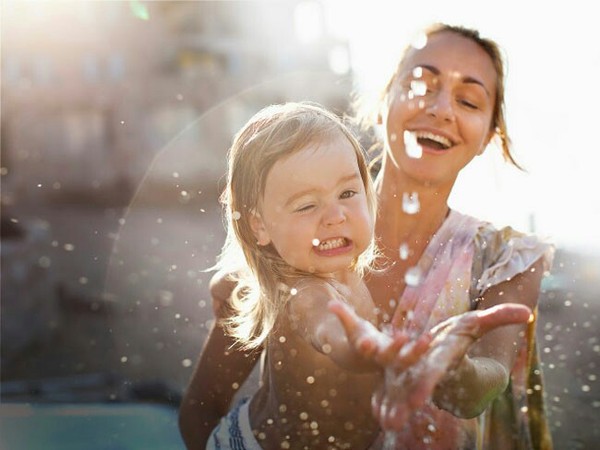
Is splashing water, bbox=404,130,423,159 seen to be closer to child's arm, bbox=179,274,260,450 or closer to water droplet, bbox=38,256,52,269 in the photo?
child's arm, bbox=179,274,260,450

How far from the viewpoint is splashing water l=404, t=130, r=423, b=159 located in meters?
2.06

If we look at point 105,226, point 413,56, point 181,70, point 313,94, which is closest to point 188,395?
point 413,56

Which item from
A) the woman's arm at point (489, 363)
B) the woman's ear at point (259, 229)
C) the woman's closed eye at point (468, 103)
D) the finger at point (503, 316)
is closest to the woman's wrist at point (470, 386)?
the woman's arm at point (489, 363)

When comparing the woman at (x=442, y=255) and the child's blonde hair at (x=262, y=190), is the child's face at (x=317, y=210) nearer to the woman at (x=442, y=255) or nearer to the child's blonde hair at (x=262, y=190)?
the child's blonde hair at (x=262, y=190)

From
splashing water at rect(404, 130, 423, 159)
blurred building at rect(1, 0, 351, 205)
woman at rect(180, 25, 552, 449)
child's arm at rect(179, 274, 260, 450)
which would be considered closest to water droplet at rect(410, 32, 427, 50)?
woman at rect(180, 25, 552, 449)

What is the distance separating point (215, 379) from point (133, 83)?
51.9ft

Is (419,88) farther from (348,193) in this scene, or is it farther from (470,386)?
(470,386)

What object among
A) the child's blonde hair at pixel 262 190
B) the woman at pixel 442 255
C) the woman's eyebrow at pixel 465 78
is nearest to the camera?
the child's blonde hair at pixel 262 190

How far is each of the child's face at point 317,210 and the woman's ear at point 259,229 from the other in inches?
2.0

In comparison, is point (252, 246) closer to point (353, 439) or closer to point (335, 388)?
point (335, 388)

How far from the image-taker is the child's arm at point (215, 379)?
2.19 metres

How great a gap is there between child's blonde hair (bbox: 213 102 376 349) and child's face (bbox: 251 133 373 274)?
0.12 feet

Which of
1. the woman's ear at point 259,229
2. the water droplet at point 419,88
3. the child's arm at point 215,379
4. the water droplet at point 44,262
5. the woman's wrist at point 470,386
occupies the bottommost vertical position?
the water droplet at point 44,262

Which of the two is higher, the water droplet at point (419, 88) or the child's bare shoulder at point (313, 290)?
the water droplet at point (419, 88)
